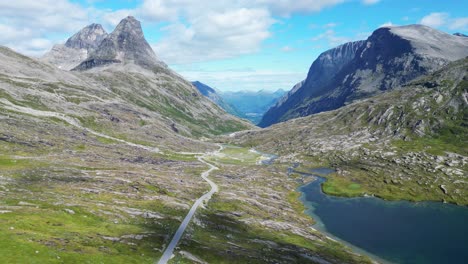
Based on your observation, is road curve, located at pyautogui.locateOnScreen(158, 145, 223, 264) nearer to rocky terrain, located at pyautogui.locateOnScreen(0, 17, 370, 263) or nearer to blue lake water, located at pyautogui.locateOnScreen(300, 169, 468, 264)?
rocky terrain, located at pyautogui.locateOnScreen(0, 17, 370, 263)

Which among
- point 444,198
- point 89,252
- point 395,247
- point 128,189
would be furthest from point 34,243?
point 444,198

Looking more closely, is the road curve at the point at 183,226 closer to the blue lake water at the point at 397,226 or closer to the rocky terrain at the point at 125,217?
the rocky terrain at the point at 125,217

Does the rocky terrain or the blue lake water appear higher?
the rocky terrain

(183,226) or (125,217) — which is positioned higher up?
(125,217)

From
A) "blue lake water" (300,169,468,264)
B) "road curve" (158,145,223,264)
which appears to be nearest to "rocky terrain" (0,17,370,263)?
"road curve" (158,145,223,264)

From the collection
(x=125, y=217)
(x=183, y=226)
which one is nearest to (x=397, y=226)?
(x=183, y=226)

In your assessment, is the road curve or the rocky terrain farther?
the road curve

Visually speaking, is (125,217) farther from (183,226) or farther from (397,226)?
(397,226)

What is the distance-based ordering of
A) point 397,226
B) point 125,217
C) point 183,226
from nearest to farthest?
point 125,217 < point 183,226 < point 397,226
